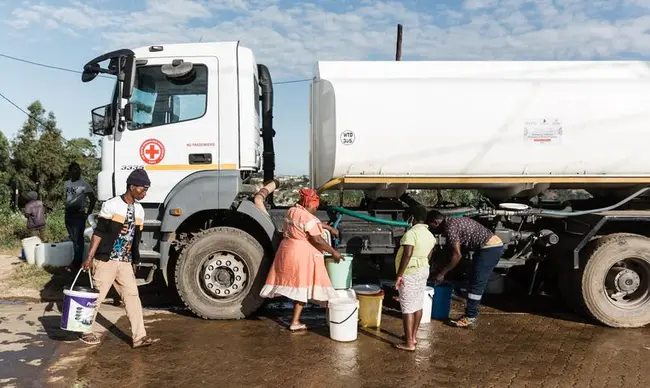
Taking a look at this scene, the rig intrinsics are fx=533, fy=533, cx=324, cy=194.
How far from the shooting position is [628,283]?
6.29 meters

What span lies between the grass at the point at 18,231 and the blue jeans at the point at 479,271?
8.54 m

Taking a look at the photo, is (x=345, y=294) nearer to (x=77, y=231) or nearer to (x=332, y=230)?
(x=332, y=230)

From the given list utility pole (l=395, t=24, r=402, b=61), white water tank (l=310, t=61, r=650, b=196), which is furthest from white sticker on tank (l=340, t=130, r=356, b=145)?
utility pole (l=395, t=24, r=402, b=61)

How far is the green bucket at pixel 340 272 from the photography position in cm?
622


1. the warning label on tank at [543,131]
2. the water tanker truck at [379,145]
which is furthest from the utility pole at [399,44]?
the warning label on tank at [543,131]

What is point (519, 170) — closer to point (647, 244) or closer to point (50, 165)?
point (647, 244)

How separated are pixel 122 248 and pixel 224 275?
1.36 metres

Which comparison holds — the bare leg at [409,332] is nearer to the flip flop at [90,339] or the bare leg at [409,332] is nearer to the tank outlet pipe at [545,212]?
the tank outlet pipe at [545,212]

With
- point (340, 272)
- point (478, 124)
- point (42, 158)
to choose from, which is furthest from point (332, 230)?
point (42, 158)

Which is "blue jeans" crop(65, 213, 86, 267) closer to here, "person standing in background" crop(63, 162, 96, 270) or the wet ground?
"person standing in background" crop(63, 162, 96, 270)

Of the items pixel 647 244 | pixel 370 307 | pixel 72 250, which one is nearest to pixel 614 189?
pixel 647 244

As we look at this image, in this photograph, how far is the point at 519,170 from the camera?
20.1 ft

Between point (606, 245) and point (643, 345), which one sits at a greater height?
point (606, 245)

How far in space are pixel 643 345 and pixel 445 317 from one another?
2089 mm
